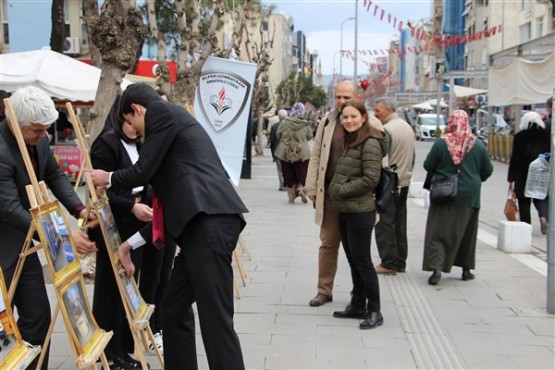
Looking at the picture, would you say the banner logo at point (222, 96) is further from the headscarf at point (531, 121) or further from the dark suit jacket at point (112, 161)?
the headscarf at point (531, 121)

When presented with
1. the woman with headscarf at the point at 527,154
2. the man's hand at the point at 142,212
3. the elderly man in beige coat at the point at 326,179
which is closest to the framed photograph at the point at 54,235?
the man's hand at the point at 142,212

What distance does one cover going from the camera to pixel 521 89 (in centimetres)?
1639

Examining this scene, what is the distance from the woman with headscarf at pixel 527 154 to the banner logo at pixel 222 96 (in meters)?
4.57

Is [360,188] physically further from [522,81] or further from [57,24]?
[57,24]

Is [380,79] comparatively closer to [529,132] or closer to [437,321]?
[529,132]

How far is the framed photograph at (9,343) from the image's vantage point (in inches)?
125

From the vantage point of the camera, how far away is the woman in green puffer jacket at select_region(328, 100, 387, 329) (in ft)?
18.3

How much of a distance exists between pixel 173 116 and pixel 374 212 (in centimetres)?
254

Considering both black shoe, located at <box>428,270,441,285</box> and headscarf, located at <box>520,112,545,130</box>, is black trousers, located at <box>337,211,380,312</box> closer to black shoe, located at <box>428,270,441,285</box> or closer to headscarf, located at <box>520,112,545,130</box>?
black shoe, located at <box>428,270,441,285</box>

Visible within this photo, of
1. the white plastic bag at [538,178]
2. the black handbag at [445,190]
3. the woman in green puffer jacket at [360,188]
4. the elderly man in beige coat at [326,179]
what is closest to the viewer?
the woman in green puffer jacket at [360,188]

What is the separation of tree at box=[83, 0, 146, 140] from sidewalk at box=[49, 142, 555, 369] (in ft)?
6.41

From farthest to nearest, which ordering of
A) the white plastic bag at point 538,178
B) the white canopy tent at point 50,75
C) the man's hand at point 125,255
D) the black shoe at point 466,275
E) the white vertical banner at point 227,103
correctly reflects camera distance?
the white canopy tent at point 50,75 < the white plastic bag at point 538,178 < the white vertical banner at point 227,103 < the black shoe at point 466,275 < the man's hand at point 125,255

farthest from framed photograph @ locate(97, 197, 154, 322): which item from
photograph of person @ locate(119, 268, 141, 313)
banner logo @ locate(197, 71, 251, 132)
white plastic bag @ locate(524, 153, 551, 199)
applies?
white plastic bag @ locate(524, 153, 551, 199)

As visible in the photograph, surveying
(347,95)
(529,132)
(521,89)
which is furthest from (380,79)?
(347,95)
